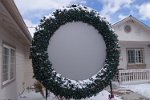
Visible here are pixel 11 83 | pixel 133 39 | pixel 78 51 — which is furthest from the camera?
pixel 133 39

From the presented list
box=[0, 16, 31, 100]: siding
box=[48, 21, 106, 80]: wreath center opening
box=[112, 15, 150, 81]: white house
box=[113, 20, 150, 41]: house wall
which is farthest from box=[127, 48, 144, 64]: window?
box=[48, 21, 106, 80]: wreath center opening

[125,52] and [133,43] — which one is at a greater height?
[133,43]

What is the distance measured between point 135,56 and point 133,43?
113 centimetres

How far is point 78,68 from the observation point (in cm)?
934

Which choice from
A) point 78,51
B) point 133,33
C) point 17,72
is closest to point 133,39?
point 133,33

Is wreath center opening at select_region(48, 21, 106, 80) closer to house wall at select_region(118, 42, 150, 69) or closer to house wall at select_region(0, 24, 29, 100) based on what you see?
house wall at select_region(0, 24, 29, 100)

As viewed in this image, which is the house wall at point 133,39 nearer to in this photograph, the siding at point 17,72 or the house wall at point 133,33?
the house wall at point 133,33

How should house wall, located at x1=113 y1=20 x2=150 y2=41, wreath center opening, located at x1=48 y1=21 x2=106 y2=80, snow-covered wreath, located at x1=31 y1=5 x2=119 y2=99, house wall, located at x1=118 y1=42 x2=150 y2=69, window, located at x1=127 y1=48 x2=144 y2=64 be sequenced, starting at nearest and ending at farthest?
snow-covered wreath, located at x1=31 y1=5 x2=119 y2=99, wreath center opening, located at x1=48 y1=21 x2=106 y2=80, house wall, located at x1=113 y1=20 x2=150 y2=41, house wall, located at x1=118 y1=42 x2=150 y2=69, window, located at x1=127 y1=48 x2=144 y2=64

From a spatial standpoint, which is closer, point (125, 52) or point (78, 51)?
point (78, 51)

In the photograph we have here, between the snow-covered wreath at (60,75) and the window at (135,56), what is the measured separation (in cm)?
1400

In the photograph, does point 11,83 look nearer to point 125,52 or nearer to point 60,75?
point 60,75

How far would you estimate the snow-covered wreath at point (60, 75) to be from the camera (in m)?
8.40

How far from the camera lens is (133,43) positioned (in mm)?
22781

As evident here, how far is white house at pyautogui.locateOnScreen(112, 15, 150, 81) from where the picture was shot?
2180 cm
